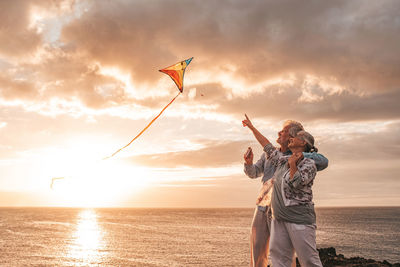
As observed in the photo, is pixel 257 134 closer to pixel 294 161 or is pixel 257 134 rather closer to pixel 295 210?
pixel 294 161

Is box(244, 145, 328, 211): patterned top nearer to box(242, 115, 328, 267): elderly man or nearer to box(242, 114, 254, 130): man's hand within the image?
box(242, 115, 328, 267): elderly man

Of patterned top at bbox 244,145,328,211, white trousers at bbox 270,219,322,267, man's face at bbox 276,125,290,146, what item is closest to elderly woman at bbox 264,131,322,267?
white trousers at bbox 270,219,322,267

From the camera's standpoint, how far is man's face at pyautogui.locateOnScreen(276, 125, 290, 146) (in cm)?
430

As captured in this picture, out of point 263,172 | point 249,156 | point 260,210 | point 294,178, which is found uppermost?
point 249,156

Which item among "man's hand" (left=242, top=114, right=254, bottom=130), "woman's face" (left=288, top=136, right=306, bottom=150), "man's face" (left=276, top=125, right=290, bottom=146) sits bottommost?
"woman's face" (left=288, top=136, right=306, bottom=150)

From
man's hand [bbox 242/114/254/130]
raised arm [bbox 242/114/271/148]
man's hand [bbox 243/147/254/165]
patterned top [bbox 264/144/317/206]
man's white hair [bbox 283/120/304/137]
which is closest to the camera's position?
patterned top [bbox 264/144/317/206]

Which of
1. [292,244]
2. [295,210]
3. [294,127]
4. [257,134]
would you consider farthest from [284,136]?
[292,244]

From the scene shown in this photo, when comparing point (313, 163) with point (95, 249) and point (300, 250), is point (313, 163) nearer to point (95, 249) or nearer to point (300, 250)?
point (300, 250)

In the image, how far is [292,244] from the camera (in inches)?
159

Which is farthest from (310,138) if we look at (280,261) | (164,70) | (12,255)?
(12,255)

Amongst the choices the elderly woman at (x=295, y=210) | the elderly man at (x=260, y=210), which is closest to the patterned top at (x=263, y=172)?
the elderly man at (x=260, y=210)

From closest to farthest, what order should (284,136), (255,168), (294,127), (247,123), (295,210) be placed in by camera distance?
(295,210), (294,127), (284,136), (247,123), (255,168)

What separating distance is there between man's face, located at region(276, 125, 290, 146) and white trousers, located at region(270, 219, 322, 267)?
985 millimetres

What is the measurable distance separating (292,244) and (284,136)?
1.31m
